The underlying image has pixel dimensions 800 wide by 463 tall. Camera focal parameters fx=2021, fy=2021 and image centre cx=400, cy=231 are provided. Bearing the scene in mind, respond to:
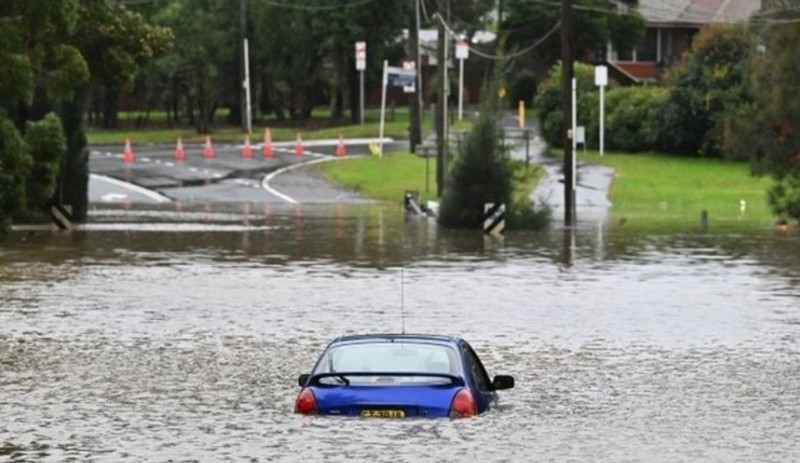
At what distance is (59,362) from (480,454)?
9.37 meters

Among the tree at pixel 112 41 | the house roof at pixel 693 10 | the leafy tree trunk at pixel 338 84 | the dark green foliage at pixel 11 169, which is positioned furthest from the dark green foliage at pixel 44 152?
the house roof at pixel 693 10

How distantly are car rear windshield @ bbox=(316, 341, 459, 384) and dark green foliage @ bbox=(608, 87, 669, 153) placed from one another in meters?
61.5

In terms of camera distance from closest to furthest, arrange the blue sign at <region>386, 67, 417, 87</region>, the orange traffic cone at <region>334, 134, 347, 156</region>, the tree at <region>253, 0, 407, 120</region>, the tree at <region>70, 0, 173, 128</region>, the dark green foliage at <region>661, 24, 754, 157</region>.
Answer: the tree at <region>70, 0, 173, 128</region> < the blue sign at <region>386, 67, 417, 87</region> < the dark green foliage at <region>661, 24, 754, 157</region> < the orange traffic cone at <region>334, 134, 347, 156</region> < the tree at <region>253, 0, 407, 120</region>

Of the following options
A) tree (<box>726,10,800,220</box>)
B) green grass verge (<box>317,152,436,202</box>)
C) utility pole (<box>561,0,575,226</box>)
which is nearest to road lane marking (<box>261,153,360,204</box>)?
green grass verge (<box>317,152,436,202</box>)

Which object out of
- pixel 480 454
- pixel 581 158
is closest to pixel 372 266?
pixel 480 454

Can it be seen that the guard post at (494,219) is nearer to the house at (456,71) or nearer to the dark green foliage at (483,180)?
the dark green foliage at (483,180)

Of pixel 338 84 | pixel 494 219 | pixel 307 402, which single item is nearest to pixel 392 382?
pixel 307 402

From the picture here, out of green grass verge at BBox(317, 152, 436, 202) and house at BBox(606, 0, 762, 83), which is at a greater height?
house at BBox(606, 0, 762, 83)

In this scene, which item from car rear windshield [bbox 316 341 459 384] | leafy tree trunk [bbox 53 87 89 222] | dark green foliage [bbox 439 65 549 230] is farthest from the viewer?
leafy tree trunk [bbox 53 87 89 222]

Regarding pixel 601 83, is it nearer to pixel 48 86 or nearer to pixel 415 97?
pixel 415 97

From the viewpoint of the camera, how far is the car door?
18250 millimetres

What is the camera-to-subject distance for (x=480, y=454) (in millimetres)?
17172

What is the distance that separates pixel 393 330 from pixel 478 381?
391 inches

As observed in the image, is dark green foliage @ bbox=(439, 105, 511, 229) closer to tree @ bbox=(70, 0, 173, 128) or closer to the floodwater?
the floodwater
